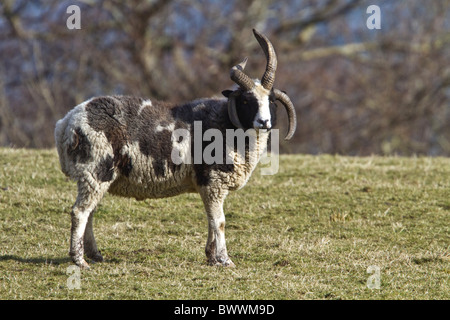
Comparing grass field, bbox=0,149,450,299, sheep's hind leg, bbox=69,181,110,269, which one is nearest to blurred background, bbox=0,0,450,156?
grass field, bbox=0,149,450,299

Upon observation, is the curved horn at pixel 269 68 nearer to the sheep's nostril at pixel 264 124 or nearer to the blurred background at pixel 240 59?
the sheep's nostril at pixel 264 124

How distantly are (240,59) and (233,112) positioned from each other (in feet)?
73.5

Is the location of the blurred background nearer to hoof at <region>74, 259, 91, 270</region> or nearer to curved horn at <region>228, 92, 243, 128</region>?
curved horn at <region>228, 92, 243, 128</region>

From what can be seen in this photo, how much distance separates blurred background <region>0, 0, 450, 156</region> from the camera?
33469 mm

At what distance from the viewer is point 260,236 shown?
11242 millimetres

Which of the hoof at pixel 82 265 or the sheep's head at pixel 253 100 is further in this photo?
the sheep's head at pixel 253 100

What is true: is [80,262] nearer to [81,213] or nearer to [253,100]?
[81,213]

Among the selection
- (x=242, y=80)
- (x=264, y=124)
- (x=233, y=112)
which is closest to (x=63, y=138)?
(x=233, y=112)

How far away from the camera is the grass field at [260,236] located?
8648 mm

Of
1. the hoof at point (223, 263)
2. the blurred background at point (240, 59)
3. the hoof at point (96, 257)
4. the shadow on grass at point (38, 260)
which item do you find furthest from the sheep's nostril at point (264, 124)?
the blurred background at point (240, 59)

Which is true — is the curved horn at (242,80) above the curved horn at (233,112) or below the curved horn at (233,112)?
above

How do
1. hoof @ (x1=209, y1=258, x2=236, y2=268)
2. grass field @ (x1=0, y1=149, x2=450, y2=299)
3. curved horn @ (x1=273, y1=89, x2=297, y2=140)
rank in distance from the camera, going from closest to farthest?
grass field @ (x1=0, y1=149, x2=450, y2=299), hoof @ (x1=209, y1=258, x2=236, y2=268), curved horn @ (x1=273, y1=89, x2=297, y2=140)

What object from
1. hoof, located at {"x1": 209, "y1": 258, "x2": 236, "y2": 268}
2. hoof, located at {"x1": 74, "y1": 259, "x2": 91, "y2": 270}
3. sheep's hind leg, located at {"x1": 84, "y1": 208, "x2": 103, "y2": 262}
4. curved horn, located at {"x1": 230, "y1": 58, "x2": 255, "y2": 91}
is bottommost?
hoof, located at {"x1": 209, "y1": 258, "x2": 236, "y2": 268}

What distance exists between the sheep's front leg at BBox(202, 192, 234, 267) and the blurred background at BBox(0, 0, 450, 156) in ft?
73.6
